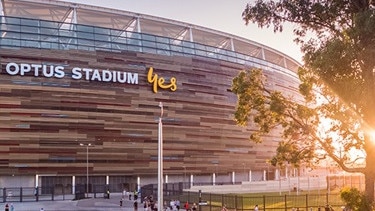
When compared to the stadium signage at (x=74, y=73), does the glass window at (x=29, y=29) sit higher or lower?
higher

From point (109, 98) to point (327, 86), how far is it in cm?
5796

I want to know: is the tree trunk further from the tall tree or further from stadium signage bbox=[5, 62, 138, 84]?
stadium signage bbox=[5, 62, 138, 84]

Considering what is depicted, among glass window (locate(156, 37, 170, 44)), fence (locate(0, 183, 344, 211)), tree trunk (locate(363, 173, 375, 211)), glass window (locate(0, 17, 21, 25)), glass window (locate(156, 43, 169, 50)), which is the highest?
glass window (locate(0, 17, 21, 25))

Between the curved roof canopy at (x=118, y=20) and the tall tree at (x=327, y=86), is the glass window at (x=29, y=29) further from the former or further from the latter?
the tall tree at (x=327, y=86)

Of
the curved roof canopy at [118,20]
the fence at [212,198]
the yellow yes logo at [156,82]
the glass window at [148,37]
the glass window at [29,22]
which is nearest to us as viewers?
the fence at [212,198]

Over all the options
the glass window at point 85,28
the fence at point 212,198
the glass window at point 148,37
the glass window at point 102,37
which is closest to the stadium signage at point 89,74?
the glass window at point 102,37

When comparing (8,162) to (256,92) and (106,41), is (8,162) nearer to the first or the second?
(106,41)

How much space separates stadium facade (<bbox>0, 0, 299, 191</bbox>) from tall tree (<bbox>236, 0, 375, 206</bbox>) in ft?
166

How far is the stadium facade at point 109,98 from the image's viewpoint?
74812 mm

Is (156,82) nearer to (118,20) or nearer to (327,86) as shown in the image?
(118,20)

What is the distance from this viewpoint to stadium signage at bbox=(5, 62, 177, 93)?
243ft

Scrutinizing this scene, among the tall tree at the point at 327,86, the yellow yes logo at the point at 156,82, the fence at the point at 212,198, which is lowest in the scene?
the fence at the point at 212,198

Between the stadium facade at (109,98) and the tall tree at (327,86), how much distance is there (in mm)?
50451

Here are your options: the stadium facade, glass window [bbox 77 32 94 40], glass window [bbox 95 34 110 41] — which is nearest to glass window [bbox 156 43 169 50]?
the stadium facade
